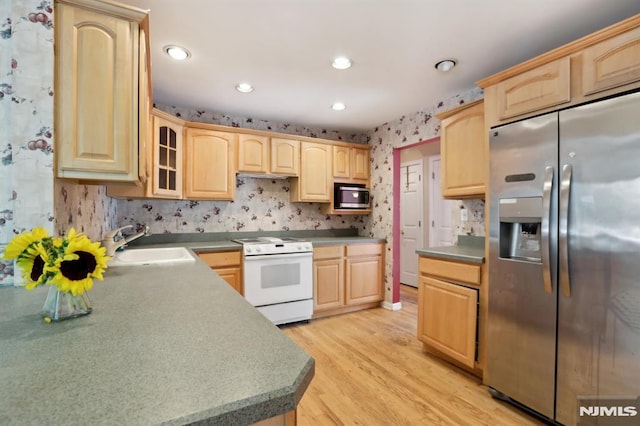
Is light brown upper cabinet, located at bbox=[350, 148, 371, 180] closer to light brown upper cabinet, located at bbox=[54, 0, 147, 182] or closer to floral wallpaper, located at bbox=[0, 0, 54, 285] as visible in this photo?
light brown upper cabinet, located at bbox=[54, 0, 147, 182]

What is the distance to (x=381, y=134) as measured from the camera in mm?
3951

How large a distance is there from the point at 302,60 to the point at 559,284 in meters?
2.11

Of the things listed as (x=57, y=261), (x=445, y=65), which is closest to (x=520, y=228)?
(x=445, y=65)

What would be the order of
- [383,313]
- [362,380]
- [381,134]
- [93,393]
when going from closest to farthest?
1. [93,393]
2. [362,380]
3. [383,313]
4. [381,134]

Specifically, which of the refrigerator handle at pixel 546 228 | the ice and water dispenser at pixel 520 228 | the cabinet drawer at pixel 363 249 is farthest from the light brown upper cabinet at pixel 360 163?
the refrigerator handle at pixel 546 228

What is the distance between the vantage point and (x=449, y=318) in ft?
7.73

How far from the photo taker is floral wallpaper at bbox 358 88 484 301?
3035 mm

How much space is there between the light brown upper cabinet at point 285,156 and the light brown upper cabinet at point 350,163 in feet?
1.66

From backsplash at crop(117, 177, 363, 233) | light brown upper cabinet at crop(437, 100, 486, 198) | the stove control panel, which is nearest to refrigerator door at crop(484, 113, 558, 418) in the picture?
light brown upper cabinet at crop(437, 100, 486, 198)

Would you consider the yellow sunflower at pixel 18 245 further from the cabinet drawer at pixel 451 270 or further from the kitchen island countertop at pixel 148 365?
the cabinet drawer at pixel 451 270

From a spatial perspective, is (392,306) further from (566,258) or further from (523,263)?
(566,258)

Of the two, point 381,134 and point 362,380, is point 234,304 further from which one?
point 381,134

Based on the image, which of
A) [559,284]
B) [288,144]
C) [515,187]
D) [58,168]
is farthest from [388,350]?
[58,168]

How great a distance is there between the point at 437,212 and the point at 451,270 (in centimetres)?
266
